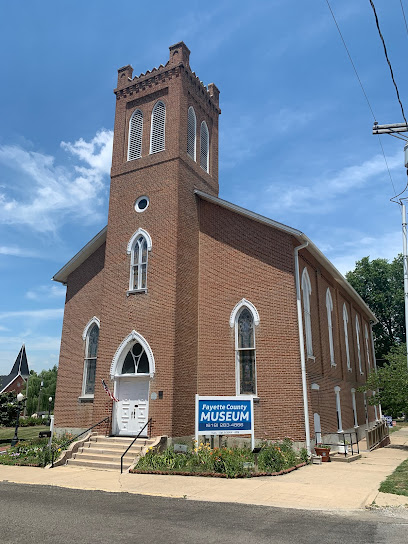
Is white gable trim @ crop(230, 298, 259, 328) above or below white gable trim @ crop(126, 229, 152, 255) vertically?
below

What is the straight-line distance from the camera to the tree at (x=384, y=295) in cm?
4580

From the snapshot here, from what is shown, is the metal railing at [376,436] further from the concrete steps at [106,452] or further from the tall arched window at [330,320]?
the concrete steps at [106,452]

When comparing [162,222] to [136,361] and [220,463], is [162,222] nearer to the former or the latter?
[136,361]

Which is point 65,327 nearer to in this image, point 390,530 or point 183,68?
point 183,68

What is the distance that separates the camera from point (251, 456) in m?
13.4

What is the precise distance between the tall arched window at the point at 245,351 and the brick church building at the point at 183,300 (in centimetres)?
4

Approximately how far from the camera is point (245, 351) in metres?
17.0

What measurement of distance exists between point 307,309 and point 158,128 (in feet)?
33.7

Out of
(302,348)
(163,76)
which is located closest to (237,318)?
(302,348)

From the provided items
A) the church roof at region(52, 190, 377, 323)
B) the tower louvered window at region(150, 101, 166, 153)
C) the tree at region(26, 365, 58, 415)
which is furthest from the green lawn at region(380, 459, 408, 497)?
the tree at region(26, 365, 58, 415)

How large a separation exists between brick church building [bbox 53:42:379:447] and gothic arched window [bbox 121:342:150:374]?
0.06 m

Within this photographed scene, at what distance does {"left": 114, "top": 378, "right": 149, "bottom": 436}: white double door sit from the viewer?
16.5 m

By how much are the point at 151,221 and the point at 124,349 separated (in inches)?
209

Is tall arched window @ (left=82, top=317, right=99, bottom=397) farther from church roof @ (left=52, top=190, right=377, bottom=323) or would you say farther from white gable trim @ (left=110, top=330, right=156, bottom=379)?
church roof @ (left=52, top=190, right=377, bottom=323)
